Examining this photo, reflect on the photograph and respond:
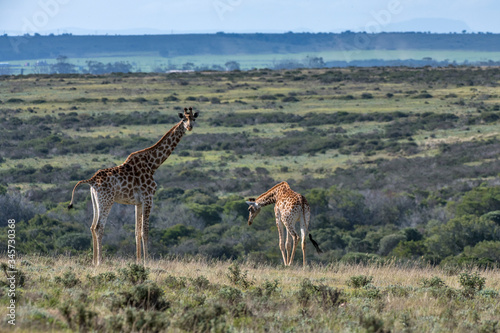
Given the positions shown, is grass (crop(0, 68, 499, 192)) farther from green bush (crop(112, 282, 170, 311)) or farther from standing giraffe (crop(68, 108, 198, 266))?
green bush (crop(112, 282, 170, 311))

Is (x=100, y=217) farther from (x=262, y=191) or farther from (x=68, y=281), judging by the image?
(x=262, y=191)

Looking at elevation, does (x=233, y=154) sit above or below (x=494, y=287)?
below

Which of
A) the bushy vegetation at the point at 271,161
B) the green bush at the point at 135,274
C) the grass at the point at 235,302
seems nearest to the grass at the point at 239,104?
the bushy vegetation at the point at 271,161

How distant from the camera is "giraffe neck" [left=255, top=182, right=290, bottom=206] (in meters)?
14.8

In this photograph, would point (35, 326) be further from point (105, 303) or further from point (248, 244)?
point (248, 244)

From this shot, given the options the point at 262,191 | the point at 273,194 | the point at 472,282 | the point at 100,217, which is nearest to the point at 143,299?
the point at 100,217

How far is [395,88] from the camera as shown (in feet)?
284

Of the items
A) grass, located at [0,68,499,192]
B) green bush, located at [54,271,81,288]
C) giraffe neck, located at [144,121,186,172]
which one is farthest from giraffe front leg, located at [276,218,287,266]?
grass, located at [0,68,499,192]

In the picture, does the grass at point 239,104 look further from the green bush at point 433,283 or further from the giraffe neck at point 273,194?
the green bush at point 433,283

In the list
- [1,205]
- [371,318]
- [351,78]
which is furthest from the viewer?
[351,78]

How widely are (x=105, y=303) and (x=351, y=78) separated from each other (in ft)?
297

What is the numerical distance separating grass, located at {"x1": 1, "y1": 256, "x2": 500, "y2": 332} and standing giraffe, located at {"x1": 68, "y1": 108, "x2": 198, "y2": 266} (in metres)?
0.71

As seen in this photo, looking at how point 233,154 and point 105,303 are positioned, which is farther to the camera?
point 233,154

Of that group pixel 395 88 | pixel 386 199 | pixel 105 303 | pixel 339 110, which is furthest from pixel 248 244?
pixel 395 88
